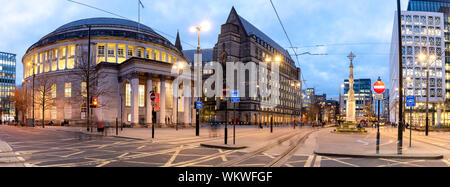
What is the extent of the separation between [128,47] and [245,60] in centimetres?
3951

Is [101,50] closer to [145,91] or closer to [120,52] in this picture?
[120,52]

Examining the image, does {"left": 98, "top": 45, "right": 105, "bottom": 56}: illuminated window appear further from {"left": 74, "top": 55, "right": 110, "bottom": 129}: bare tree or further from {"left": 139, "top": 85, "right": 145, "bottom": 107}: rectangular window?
{"left": 139, "top": 85, "right": 145, "bottom": 107}: rectangular window

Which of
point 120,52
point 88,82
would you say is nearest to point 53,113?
point 120,52

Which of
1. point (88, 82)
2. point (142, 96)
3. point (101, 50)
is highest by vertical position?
point (101, 50)

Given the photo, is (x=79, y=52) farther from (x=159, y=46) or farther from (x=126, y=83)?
(x=159, y=46)

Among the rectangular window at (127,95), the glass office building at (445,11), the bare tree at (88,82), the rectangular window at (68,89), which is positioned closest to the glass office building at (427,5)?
the glass office building at (445,11)

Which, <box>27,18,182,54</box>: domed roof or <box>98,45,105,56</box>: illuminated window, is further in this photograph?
<box>27,18,182,54</box>: domed roof

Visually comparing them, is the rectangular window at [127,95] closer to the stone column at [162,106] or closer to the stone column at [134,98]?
the stone column at [134,98]

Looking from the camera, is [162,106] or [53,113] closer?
[162,106]

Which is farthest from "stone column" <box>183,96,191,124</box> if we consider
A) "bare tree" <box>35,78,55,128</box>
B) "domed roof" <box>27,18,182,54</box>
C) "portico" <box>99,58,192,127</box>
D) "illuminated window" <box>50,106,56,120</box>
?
"illuminated window" <box>50,106,56,120</box>

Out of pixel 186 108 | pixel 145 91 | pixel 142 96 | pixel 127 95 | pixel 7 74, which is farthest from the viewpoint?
pixel 7 74
